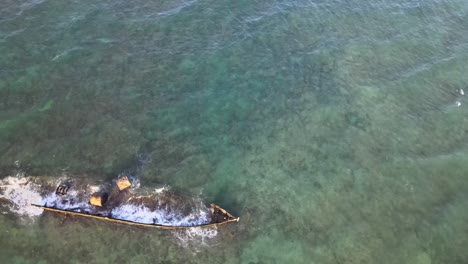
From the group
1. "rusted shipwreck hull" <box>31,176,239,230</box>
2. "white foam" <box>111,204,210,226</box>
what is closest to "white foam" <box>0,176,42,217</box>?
"rusted shipwreck hull" <box>31,176,239,230</box>

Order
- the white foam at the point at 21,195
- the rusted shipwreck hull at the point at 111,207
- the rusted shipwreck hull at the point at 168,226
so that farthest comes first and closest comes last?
the white foam at the point at 21,195, the rusted shipwreck hull at the point at 111,207, the rusted shipwreck hull at the point at 168,226

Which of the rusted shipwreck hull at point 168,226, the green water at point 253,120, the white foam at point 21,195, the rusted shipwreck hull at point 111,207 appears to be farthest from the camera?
the white foam at point 21,195

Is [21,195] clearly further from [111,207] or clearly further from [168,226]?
[168,226]

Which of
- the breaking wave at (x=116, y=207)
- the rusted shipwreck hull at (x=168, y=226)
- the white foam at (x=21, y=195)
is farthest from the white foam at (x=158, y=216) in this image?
the white foam at (x=21, y=195)

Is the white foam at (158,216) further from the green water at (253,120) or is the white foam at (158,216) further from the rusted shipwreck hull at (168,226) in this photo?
the green water at (253,120)

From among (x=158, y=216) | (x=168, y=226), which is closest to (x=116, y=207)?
(x=158, y=216)

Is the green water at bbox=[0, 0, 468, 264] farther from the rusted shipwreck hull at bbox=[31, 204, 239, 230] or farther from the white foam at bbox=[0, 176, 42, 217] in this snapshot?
the white foam at bbox=[0, 176, 42, 217]

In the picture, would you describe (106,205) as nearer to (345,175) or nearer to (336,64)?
(345,175)

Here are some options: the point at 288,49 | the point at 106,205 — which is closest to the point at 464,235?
the point at 288,49
